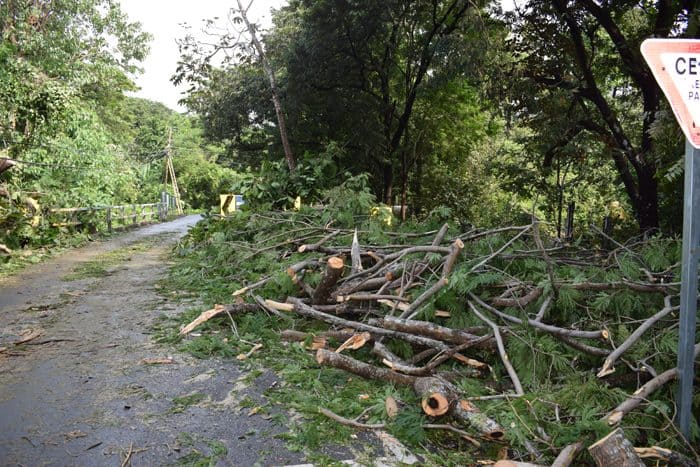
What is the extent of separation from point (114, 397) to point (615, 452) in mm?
3204

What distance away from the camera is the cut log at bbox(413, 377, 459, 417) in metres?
2.91

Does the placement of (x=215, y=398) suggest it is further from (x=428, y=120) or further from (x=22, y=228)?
(x=428, y=120)

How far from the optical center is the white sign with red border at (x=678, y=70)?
2.30 m

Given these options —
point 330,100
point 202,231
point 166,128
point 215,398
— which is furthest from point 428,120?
point 166,128

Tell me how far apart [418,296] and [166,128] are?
129ft

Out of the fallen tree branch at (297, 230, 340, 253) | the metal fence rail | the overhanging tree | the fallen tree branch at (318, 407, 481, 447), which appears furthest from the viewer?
the metal fence rail

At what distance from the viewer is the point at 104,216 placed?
1562cm

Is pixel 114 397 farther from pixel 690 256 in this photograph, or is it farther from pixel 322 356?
pixel 690 256

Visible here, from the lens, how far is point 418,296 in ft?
13.9

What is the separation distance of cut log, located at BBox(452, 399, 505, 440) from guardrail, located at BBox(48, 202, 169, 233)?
12084 millimetres

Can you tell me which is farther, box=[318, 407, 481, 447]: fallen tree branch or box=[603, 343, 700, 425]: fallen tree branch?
box=[318, 407, 481, 447]: fallen tree branch

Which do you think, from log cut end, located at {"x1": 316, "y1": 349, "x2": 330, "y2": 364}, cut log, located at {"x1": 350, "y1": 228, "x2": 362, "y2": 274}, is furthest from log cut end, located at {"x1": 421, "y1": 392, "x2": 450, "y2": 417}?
cut log, located at {"x1": 350, "y1": 228, "x2": 362, "y2": 274}

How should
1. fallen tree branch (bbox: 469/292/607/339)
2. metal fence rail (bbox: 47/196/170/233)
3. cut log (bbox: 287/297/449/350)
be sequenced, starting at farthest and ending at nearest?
metal fence rail (bbox: 47/196/170/233) < cut log (bbox: 287/297/449/350) < fallen tree branch (bbox: 469/292/607/339)

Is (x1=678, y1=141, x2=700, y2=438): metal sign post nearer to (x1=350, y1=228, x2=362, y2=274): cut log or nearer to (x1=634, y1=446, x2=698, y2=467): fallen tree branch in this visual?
(x1=634, y1=446, x2=698, y2=467): fallen tree branch
